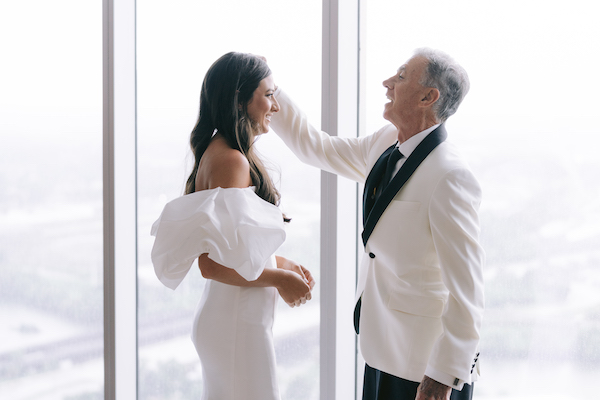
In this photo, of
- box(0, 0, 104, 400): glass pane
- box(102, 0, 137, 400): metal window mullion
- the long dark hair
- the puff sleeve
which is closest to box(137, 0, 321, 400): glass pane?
box(102, 0, 137, 400): metal window mullion

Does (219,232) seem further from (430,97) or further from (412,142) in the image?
(430,97)

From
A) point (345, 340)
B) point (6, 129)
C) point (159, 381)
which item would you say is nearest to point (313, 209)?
point (345, 340)

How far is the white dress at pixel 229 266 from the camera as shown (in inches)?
56.6

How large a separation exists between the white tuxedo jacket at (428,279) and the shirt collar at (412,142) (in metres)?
Answer: 0.05

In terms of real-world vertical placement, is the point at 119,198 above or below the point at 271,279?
above

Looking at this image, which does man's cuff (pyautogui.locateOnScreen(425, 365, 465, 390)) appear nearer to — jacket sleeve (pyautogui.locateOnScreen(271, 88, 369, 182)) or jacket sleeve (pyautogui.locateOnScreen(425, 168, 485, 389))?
jacket sleeve (pyautogui.locateOnScreen(425, 168, 485, 389))

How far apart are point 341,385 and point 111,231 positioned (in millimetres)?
1174

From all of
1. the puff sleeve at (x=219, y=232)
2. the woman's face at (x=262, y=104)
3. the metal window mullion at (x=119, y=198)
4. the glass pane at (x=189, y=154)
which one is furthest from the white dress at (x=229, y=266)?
the metal window mullion at (x=119, y=198)

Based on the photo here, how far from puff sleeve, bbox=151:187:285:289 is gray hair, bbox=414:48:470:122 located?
1.85 ft

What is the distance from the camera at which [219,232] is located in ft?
4.70

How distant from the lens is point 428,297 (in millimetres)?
1431

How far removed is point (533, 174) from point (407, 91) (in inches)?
21.1

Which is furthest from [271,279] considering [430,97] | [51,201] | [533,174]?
[51,201]

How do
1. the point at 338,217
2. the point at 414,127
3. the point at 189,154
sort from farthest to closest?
the point at 189,154 → the point at 338,217 → the point at 414,127
